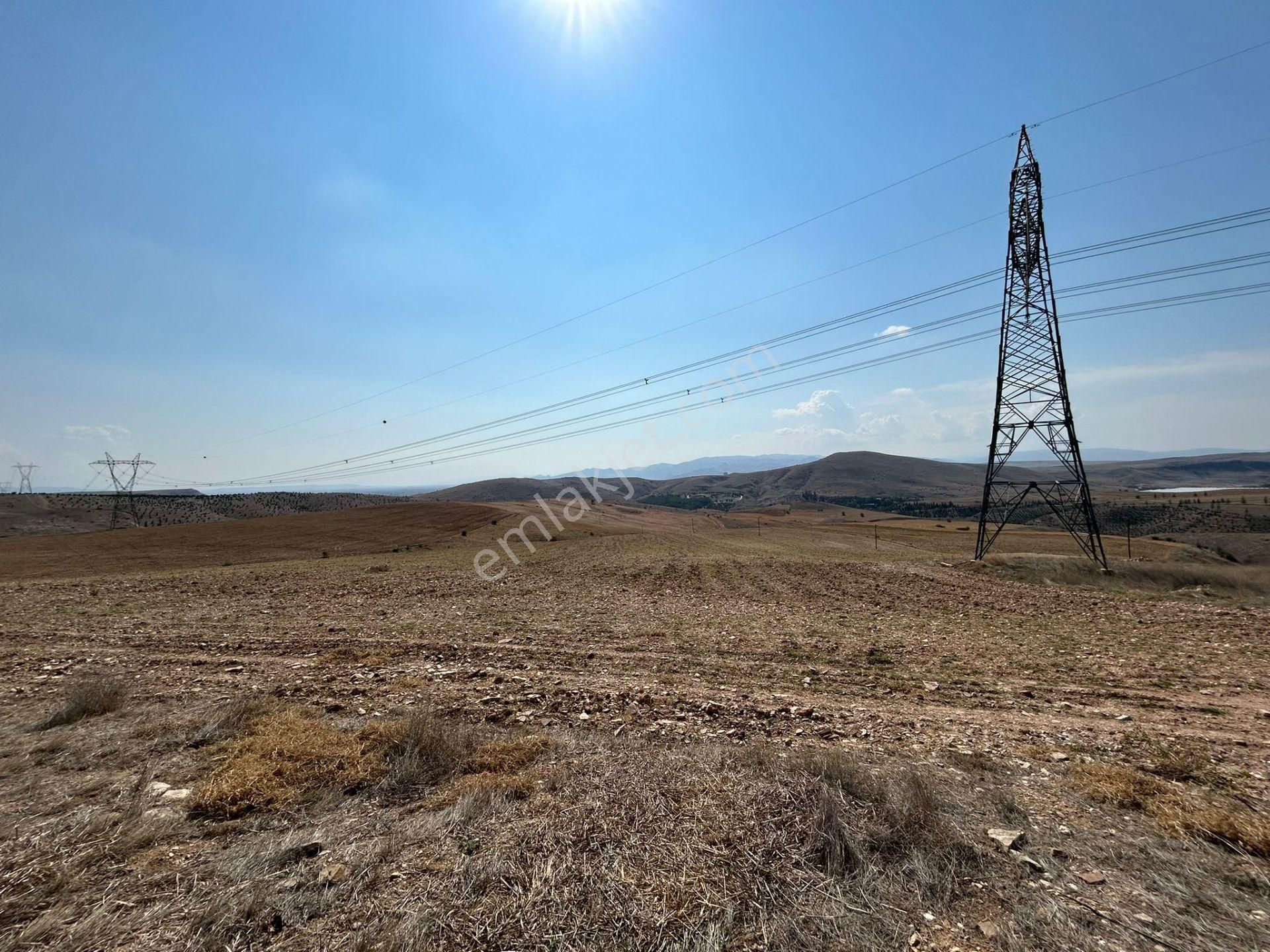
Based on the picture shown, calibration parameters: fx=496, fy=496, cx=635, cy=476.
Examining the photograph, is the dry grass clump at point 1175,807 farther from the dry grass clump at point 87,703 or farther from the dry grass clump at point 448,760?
the dry grass clump at point 87,703

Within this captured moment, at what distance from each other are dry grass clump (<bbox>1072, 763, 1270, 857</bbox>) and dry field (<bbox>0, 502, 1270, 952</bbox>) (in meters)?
0.04

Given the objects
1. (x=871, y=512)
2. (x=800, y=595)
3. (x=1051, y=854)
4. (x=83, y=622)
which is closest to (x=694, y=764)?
(x=1051, y=854)

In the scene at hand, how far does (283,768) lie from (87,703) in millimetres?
4964

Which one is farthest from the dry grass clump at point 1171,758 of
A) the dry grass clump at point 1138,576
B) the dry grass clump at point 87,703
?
Result: the dry grass clump at point 1138,576

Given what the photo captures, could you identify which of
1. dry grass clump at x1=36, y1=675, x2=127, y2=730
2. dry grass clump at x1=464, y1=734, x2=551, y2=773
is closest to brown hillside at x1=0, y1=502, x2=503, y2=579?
dry grass clump at x1=36, y1=675, x2=127, y2=730

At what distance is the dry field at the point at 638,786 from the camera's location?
3547 millimetres

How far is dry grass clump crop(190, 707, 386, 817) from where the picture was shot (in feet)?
16.4

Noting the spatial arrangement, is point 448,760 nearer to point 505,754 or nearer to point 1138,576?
point 505,754

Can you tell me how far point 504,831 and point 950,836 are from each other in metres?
3.96

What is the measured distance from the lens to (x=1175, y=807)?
4793mm

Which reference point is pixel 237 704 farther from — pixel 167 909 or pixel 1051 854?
pixel 1051 854

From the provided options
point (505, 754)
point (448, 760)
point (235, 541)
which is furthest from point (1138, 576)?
point (235, 541)

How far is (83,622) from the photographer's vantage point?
15.0 meters

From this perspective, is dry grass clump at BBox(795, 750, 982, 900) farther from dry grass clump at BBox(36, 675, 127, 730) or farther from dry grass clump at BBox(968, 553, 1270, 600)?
dry grass clump at BBox(968, 553, 1270, 600)
